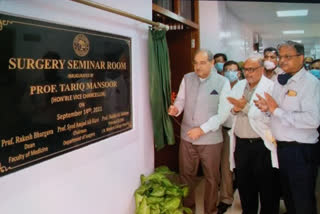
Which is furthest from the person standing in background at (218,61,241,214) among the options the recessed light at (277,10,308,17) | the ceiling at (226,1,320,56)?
the recessed light at (277,10,308,17)

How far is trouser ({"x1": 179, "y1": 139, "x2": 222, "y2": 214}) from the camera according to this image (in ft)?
8.52

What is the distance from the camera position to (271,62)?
2701 mm

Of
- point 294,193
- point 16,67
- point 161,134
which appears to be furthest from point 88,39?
point 294,193

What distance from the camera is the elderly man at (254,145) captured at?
7.47ft

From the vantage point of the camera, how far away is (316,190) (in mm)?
2047

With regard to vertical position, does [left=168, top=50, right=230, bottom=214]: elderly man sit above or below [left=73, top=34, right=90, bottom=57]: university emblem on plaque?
below

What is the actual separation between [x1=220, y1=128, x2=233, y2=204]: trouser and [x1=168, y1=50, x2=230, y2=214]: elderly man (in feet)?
0.78

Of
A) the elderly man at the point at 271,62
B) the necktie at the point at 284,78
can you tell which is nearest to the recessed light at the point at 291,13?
the elderly man at the point at 271,62

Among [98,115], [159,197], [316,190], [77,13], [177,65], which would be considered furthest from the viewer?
[177,65]

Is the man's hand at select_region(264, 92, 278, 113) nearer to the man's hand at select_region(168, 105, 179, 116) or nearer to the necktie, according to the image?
the necktie

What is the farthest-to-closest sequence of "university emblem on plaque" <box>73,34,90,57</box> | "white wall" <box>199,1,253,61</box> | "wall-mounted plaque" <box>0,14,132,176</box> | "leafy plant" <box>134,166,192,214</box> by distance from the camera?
"white wall" <box>199,1,253,61</box> < "leafy plant" <box>134,166,192,214</box> < "university emblem on plaque" <box>73,34,90,57</box> < "wall-mounted plaque" <box>0,14,132,176</box>

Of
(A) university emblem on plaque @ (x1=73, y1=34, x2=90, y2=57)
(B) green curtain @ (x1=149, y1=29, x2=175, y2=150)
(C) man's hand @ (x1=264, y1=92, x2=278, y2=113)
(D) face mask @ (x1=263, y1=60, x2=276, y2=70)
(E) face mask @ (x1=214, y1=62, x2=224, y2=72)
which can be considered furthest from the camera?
(E) face mask @ (x1=214, y1=62, x2=224, y2=72)

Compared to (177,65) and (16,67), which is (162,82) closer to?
(177,65)

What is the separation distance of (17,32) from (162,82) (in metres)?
1.44
